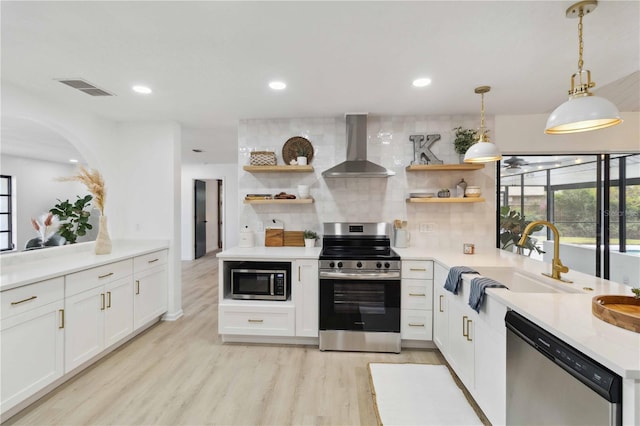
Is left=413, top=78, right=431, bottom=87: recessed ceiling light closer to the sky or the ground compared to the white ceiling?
closer to the sky

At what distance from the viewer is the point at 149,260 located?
326cm

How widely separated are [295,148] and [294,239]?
108cm

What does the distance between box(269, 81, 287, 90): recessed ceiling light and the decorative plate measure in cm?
93

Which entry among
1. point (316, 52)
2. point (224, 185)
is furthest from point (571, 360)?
point (224, 185)

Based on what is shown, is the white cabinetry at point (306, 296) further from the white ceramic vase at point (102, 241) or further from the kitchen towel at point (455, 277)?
the white ceramic vase at point (102, 241)

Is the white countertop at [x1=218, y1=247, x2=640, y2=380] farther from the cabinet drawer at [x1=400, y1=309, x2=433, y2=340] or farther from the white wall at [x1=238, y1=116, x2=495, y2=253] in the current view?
the white wall at [x1=238, y1=116, x2=495, y2=253]

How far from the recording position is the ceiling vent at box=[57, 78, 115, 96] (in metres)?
2.45

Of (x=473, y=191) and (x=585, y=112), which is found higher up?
(x=585, y=112)

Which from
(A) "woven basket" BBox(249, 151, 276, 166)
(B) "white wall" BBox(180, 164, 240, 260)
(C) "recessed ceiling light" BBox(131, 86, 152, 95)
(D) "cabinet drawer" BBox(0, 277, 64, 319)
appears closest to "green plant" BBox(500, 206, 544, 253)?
(A) "woven basket" BBox(249, 151, 276, 166)

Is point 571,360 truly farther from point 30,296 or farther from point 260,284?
point 30,296

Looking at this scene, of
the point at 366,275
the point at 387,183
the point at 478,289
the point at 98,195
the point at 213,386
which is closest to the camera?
the point at 478,289

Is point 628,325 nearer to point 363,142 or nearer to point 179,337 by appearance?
point 363,142

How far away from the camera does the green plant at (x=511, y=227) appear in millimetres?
3518

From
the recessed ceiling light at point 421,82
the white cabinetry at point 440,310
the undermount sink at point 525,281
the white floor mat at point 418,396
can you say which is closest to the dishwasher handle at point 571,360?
the undermount sink at point 525,281
